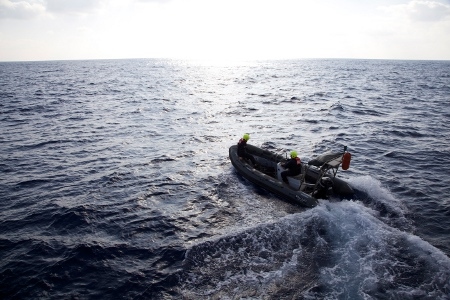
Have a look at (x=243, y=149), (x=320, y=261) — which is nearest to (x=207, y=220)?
(x=320, y=261)

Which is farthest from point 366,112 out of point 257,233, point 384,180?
point 257,233

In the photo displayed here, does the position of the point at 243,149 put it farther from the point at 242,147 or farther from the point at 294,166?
the point at 294,166

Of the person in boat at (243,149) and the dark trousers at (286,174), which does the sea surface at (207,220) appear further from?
the person in boat at (243,149)

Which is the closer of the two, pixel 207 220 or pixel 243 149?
pixel 207 220

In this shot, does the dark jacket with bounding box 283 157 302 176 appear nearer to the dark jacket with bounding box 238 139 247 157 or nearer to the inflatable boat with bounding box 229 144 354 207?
the inflatable boat with bounding box 229 144 354 207

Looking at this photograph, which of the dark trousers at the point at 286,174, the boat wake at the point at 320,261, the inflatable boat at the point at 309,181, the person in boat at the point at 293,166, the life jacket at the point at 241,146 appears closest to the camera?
→ the boat wake at the point at 320,261

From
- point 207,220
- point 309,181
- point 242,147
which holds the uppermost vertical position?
point 242,147

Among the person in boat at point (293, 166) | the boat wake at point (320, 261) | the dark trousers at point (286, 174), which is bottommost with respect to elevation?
the boat wake at point (320, 261)

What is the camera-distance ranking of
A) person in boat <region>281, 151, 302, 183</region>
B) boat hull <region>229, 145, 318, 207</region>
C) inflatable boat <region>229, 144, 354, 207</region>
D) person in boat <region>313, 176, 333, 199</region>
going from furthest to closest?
person in boat <region>281, 151, 302, 183</region> < person in boat <region>313, 176, 333, 199</region> < boat hull <region>229, 145, 318, 207</region> < inflatable boat <region>229, 144, 354, 207</region>

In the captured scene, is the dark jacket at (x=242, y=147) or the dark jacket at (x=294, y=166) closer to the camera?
the dark jacket at (x=294, y=166)

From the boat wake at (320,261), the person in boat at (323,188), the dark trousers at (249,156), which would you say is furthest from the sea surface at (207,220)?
the dark trousers at (249,156)

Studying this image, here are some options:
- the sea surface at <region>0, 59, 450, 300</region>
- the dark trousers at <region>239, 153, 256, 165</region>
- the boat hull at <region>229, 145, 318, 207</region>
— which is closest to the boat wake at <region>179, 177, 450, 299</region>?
the sea surface at <region>0, 59, 450, 300</region>

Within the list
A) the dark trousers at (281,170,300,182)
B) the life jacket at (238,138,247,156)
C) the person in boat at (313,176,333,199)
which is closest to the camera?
the person in boat at (313,176,333,199)

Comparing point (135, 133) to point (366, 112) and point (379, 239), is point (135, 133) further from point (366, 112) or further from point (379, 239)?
point (366, 112)
